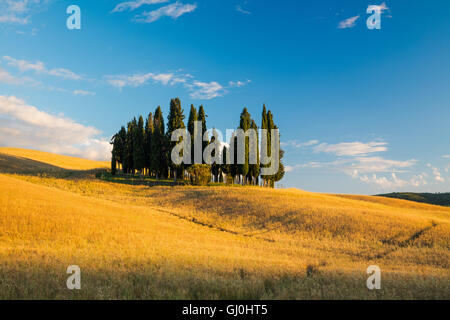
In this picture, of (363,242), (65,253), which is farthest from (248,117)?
(65,253)

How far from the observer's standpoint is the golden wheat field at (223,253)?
755 centimetres

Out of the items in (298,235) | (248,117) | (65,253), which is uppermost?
(248,117)

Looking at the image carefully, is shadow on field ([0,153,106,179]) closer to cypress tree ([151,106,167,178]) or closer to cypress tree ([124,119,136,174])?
cypress tree ([124,119,136,174])

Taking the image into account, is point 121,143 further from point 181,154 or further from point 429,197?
point 429,197

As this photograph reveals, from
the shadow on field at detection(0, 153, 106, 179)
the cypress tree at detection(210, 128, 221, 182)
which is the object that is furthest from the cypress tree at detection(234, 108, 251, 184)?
the shadow on field at detection(0, 153, 106, 179)

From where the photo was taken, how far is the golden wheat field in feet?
24.8

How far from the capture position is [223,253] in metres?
13.4

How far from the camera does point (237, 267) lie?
10.1m

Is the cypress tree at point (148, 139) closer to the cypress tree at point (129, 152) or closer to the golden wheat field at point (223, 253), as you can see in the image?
the cypress tree at point (129, 152)

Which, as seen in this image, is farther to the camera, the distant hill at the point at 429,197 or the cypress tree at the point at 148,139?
the distant hill at the point at 429,197

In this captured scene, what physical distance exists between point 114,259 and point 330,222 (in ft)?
65.8

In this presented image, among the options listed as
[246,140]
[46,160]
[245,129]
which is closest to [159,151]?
[246,140]

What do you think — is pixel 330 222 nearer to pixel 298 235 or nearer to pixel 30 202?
pixel 298 235

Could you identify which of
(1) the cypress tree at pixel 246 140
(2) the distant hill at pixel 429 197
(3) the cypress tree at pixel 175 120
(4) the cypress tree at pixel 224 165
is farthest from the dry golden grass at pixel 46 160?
(2) the distant hill at pixel 429 197
